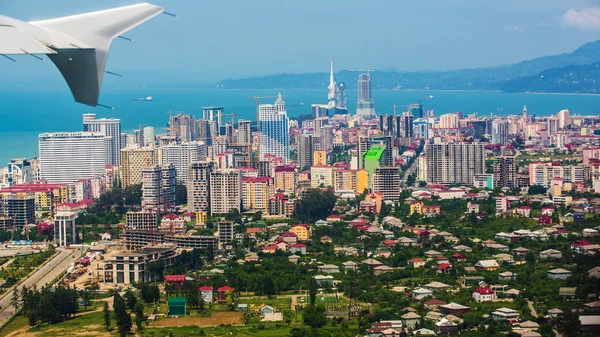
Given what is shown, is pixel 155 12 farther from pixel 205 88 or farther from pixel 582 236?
pixel 205 88

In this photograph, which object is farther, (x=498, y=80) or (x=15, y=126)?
(x=498, y=80)

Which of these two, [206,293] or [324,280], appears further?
[324,280]

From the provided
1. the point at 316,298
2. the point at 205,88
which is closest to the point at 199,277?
the point at 316,298

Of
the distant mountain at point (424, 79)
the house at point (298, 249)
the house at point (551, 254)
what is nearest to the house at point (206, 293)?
the house at point (298, 249)

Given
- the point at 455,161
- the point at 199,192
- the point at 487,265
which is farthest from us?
the point at 455,161

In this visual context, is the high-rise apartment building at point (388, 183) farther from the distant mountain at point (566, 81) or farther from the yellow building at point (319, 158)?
the distant mountain at point (566, 81)

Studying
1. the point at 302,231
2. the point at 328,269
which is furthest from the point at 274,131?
the point at 328,269

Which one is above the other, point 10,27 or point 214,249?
point 10,27

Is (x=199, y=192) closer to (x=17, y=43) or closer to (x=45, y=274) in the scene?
(x=45, y=274)
